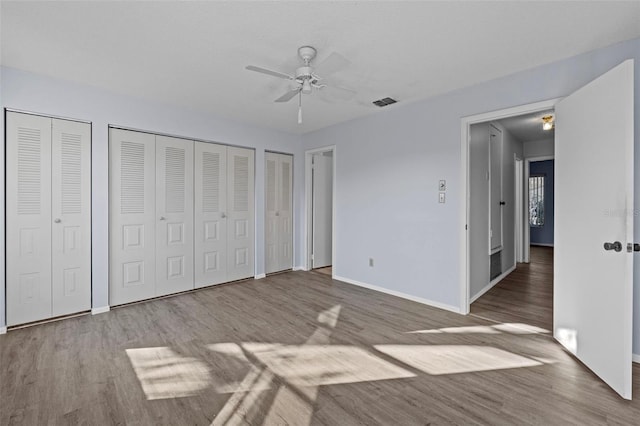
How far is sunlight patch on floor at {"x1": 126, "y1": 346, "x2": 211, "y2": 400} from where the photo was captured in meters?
2.04

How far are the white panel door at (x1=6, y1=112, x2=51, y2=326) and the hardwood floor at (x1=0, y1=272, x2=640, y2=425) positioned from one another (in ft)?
0.99

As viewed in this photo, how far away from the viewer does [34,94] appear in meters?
3.06

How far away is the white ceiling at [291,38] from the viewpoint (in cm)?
204

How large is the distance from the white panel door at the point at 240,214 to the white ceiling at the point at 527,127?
12.6ft

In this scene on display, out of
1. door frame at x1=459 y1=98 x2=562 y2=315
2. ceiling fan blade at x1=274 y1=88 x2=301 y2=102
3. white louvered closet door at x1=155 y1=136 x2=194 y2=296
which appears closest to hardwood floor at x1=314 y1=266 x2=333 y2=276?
white louvered closet door at x1=155 y1=136 x2=194 y2=296

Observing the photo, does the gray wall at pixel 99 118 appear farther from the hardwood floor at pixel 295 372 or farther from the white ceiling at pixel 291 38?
the hardwood floor at pixel 295 372

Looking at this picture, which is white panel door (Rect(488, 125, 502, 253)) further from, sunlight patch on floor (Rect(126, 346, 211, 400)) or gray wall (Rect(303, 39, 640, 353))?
sunlight patch on floor (Rect(126, 346, 211, 400))

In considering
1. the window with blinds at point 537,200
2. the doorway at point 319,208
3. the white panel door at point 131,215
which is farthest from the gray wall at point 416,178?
the window with blinds at point 537,200

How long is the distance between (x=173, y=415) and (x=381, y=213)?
3240 millimetres

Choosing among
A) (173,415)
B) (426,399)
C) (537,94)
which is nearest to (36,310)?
(173,415)

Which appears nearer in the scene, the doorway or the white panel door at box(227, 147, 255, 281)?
the white panel door at box(227, 147, 255, 281)

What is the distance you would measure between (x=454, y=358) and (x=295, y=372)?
1262 millimetres

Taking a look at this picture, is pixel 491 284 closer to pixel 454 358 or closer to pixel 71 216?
pixel 454 358

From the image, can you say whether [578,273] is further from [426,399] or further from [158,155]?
[158,155]
